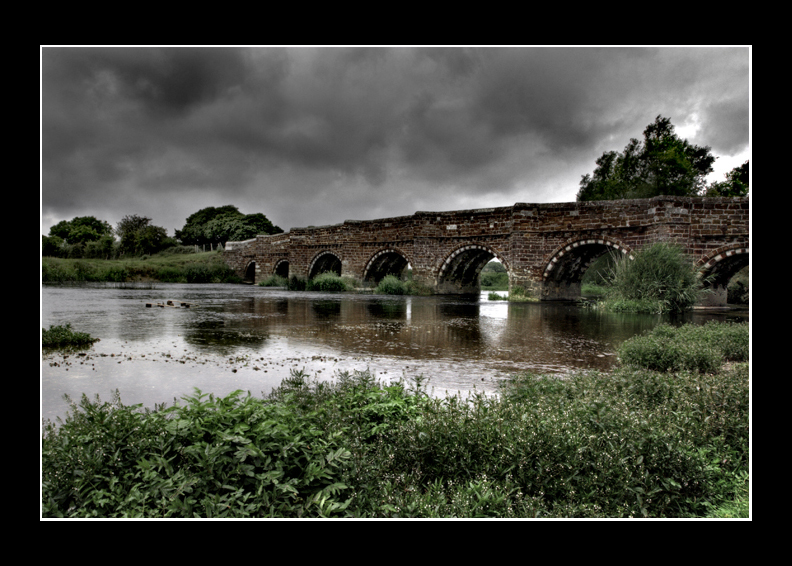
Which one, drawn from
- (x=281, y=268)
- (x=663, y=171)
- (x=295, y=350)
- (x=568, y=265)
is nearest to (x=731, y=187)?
(x=663, y=171)

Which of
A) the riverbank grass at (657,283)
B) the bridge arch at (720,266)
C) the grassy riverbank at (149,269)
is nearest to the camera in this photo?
the riverbank grass at (657,283)

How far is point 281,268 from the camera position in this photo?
121ft

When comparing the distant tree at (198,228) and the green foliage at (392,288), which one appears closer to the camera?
the green foliage at (392,288)

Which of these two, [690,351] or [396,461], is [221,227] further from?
[396,461]

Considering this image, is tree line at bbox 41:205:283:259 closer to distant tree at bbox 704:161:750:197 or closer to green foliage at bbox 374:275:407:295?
green foliage at bbox 374:275:407:295

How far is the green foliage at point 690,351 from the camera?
543cm

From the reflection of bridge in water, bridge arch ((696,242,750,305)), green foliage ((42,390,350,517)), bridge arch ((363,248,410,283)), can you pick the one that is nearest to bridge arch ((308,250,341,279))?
bridge arch ((363,248,410,283))

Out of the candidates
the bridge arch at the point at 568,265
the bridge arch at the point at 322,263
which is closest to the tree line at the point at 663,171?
the bridge arch at the point at 568,265

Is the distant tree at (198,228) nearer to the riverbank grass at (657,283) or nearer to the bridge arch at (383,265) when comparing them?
the bridge arch at (383,265)

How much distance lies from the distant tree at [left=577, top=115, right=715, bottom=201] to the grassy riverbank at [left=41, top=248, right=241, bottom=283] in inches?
1252

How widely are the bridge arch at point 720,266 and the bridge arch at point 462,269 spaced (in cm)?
910

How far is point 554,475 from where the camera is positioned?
2.65m

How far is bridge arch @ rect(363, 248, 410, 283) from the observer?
1074 inches

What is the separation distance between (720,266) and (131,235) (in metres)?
37.3
